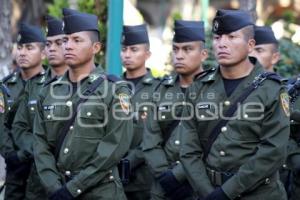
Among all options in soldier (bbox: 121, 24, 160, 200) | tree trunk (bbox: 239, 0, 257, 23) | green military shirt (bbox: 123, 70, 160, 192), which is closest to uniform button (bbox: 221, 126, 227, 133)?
soldier (bbox: 121, 24, 160, 200)

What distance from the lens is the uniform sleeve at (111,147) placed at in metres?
5.69

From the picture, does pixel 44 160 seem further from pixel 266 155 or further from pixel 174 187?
pixel 266 155

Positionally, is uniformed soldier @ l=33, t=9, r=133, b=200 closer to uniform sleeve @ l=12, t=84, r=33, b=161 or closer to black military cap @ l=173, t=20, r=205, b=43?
black military cap @ l=173, t=20, r=205, b=43

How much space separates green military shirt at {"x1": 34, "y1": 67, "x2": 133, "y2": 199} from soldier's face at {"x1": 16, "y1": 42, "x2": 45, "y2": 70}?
Result: 2.23 metres

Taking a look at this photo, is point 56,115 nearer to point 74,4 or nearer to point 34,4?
point 74,4

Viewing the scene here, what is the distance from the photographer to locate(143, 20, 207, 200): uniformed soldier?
6.82 m

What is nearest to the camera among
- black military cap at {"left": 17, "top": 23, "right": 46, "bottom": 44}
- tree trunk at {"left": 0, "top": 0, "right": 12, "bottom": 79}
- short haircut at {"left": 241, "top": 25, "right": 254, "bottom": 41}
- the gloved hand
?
short haircut at {"left": 241, "top": 25, "right": 254, "bottom": 41}

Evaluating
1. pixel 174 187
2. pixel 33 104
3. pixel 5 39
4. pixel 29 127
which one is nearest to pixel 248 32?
pixel 174 187

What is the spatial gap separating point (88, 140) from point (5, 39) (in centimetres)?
447

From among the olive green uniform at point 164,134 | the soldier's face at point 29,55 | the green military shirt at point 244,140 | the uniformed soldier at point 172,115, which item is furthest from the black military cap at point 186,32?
the soldier's face at point 29,55

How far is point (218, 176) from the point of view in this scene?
5520mm

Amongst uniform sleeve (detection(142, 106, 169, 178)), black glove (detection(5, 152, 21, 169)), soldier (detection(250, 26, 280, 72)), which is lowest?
black glove (detection(5, 152, 21, 169))

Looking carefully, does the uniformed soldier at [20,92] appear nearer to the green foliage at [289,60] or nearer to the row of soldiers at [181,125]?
the row of soldiers at [181,125]

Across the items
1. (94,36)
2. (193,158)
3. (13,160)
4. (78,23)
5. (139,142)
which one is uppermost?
(78,23)
